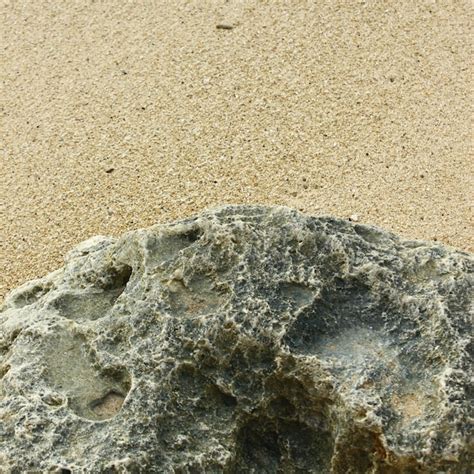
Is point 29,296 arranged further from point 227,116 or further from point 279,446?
point 227,116

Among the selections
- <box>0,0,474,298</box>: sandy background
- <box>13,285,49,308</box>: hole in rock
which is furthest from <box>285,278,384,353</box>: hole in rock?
<box>0,0,474,298</box>: sandy background

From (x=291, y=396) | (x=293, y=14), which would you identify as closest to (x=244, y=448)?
(x=291, y=396)

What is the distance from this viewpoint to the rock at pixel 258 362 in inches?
72.7

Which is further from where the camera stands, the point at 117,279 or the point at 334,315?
the point at 117,279

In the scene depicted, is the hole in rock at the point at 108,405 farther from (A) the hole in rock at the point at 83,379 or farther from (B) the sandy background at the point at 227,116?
(B) the sandy background at the point at 227,116

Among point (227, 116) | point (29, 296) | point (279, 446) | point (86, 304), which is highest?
point (86, 304)

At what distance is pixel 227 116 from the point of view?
4.41 metres

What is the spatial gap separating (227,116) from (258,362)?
103 inches

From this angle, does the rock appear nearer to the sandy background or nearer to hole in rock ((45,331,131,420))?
hole in rock ((45,331,131,420))

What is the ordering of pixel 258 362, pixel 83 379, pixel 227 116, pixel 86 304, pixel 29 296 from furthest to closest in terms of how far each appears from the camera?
pixel 227 116 < pixel 29 296 < pixel 86 304 < pixel 83 379 < pixel 258 362

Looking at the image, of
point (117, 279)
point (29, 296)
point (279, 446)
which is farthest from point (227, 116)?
point (279, 446)

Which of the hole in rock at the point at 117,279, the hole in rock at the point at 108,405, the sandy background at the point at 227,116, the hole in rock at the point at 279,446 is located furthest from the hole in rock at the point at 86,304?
the sandy background at the point at 227,116

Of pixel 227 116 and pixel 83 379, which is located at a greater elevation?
pixel 83 379

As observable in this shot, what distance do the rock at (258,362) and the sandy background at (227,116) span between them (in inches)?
67.7
